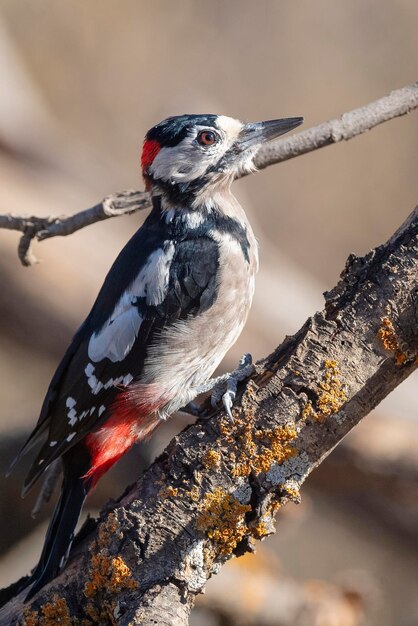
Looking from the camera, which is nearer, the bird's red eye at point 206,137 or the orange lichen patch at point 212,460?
the orange lichen patch at point 212,460

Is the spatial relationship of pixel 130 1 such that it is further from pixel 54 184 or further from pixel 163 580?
pixel 163 580

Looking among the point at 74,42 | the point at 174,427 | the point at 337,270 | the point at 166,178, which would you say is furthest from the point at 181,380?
the point at 74,42

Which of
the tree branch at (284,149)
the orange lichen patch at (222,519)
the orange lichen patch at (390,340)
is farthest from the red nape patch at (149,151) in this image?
the orange lichen patch at (222,519)

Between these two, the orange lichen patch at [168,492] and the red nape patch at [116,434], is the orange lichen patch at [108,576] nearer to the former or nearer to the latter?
the orange lichen patch at [168,492]

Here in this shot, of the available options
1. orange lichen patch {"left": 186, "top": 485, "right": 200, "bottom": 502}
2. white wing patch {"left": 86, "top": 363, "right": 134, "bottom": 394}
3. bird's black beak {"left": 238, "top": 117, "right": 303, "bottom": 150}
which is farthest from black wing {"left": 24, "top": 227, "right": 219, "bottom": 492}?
orange lichen patch {"left": 186, "top": 485, "right": 200, "bottom": 502}

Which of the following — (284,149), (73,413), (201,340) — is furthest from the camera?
(284,149)

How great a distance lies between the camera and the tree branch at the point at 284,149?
2.97m

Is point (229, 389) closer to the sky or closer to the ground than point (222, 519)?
closer to the sky

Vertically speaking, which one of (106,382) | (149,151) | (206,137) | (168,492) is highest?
(206,137)

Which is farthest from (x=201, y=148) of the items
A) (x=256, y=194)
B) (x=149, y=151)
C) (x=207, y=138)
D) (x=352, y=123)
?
(x=256, y=194)

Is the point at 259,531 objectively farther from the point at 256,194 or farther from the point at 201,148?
the point at 256,194

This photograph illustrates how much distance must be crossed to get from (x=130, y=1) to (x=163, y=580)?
19.5 ft

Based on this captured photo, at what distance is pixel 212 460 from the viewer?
7.03 ft

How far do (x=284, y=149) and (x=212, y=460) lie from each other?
133 centimetres
